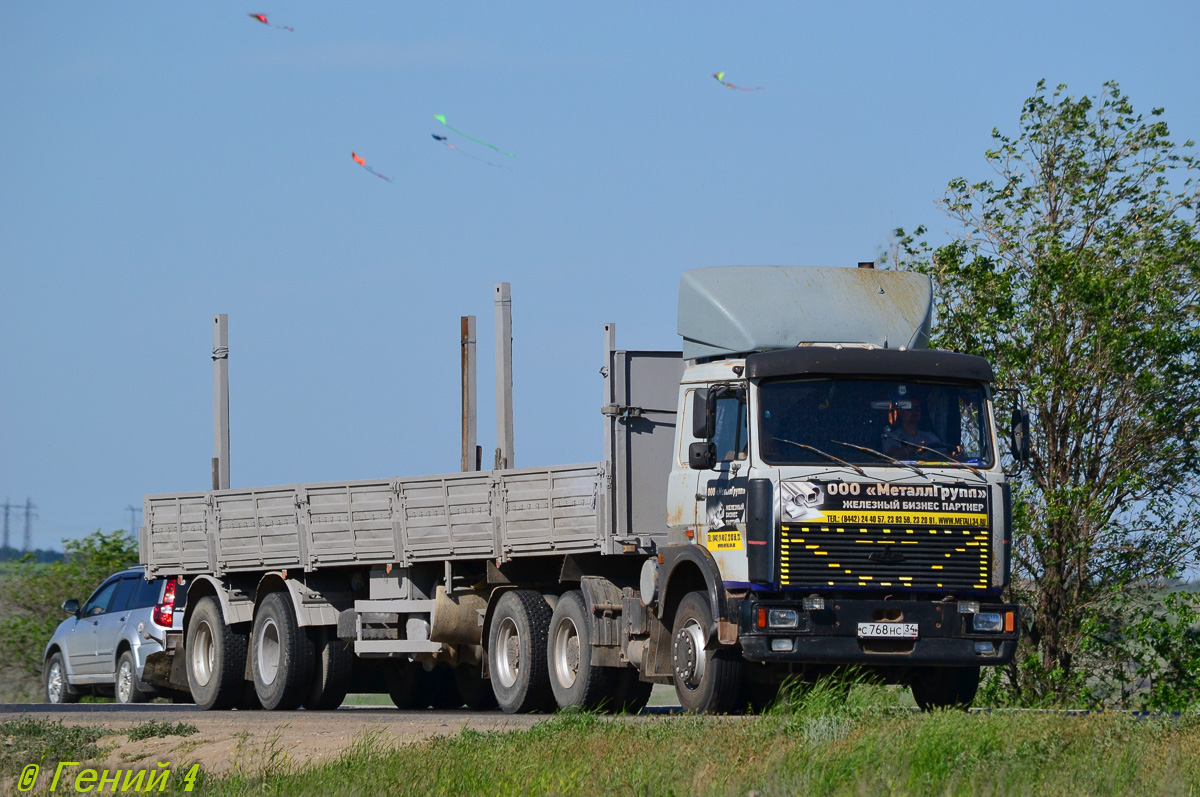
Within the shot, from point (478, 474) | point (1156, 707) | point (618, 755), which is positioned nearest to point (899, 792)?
point (618, 755)

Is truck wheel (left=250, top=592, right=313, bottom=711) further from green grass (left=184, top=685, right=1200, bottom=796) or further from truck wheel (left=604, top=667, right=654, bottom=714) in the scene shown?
green grass (left=184, top=685, right=1200, bottom=796)

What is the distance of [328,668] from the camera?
62.2ft

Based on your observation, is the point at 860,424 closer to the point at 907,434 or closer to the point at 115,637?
the point at 907,434

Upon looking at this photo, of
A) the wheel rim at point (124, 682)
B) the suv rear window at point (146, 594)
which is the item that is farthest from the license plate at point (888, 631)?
the wheel rim at point (124, 682)

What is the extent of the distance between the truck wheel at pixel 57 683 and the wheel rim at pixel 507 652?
885cm

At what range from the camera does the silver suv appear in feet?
70.0

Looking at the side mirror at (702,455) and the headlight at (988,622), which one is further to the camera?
the side mirror at (702,455)

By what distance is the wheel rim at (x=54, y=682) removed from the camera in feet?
76.1

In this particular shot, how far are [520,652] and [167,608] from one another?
6.86 m

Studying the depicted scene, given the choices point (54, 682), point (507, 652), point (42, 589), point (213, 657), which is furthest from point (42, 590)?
point (507, 652)

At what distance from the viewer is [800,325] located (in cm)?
1430

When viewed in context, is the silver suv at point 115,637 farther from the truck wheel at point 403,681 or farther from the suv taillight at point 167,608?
the truck wheel at point 403,681

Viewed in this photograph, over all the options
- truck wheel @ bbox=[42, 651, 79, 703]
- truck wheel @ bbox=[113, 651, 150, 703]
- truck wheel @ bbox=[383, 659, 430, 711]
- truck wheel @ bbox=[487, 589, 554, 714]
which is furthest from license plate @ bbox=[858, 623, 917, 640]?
truck wheel @ bbox=[42, 651, 79, 703]

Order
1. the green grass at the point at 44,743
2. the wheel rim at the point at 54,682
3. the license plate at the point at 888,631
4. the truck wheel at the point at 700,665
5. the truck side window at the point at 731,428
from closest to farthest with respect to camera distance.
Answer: the green grass at the point at 44,743, the license plate at the point at 888,631, the truck side window at the point at 731,428, the truck wheel at the point at 700,665, the wheel rim at the point at 54,682
